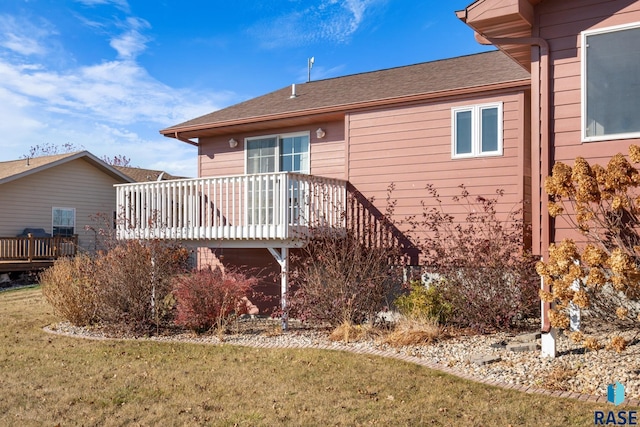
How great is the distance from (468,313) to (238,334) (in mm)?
3864

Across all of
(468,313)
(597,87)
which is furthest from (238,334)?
(597,87)

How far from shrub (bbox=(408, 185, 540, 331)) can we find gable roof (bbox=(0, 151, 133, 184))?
17.1 meters

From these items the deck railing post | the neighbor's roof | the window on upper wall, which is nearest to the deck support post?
the window on upper wall

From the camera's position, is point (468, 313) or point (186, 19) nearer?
point (468, 313)

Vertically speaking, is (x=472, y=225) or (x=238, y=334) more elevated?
(x=472, y=225)

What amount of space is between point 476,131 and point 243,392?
6568 millimetres

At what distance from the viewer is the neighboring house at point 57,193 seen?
22.1 m

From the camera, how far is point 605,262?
257 inches

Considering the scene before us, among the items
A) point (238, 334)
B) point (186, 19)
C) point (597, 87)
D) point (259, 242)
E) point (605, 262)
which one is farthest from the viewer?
point (186, 19)

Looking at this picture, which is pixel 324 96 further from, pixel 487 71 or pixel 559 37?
pixel 559 37

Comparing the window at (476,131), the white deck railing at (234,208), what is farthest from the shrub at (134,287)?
the window at (476,131)

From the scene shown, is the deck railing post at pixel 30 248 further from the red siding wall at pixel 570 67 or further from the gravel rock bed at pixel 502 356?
the red siding wall at pixel 570 67

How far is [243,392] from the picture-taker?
6500mm

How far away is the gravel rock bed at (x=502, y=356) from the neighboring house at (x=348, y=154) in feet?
6.04
